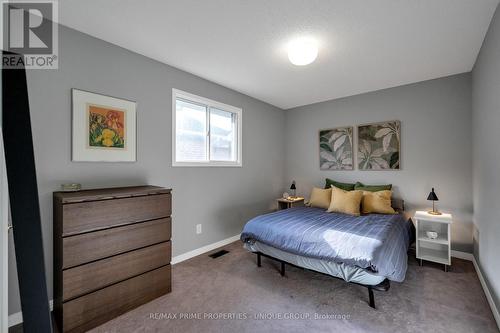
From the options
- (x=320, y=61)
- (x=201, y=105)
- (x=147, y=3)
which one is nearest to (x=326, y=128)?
(x=320, y=61)

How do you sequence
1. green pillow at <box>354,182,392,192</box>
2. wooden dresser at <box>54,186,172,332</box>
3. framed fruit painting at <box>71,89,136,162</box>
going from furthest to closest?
1. green pillow at <box>354,182,392,192</box>
2. framed fruit painting at <box>71,89,136,162</box>
3. wooden dresser at <box>54,186,172,332</box>

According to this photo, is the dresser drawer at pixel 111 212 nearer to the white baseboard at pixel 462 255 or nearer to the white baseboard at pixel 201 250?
the white baseboard at pixel 201 250

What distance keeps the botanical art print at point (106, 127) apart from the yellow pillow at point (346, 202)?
111 inches

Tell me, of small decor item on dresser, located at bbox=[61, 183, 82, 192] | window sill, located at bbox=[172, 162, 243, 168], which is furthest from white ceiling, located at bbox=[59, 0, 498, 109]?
small decor item on dresser, located at bbox=[61, 183, 82, 192]

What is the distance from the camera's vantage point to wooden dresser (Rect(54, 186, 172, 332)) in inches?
61.8

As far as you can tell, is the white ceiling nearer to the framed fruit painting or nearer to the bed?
the framed fruit painting

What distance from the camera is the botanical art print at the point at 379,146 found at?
11.0 feet

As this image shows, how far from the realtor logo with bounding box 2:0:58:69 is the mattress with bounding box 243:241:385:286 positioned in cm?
266

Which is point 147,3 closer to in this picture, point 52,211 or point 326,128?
point 52,211

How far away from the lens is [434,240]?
8.52ft

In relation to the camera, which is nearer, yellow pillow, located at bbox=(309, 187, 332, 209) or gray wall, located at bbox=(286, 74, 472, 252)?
gray wall, located at bbox=(286, 74, 472, 252)

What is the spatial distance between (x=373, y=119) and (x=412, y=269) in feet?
7.25

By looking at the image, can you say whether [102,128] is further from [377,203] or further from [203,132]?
[377,203]

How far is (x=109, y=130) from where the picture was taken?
2.16 meters
